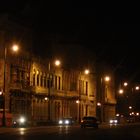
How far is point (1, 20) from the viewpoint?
238ft

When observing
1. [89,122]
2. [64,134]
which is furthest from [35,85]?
[64,134]

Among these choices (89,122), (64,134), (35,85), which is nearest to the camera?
(64,134)

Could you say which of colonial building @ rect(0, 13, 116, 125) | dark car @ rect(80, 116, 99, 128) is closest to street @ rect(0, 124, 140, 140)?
colonial building @ rect(0, 13, 116, 125)

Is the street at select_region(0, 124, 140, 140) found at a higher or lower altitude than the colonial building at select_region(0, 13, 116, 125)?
lower

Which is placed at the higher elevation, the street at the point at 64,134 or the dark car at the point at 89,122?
the dark car at the point at 89,122

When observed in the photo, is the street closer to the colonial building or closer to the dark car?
the colonial building

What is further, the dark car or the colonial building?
the colonial building

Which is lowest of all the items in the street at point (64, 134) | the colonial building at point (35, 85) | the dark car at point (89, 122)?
the street at point (64, 134)

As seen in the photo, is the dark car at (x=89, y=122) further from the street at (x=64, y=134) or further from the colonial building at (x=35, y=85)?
the street at (x=64, y=134)

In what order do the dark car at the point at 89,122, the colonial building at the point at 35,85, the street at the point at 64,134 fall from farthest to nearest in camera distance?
1. the colonial building at the point at 35,85
2. the dark car at the point at 89,122
3. the street at the point at 64,134


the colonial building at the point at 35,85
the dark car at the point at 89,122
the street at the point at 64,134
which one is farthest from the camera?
the colonial building at the point at 35,85

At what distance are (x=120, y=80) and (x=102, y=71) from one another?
17.9 meters

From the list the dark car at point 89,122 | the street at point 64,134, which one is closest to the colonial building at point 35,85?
the dark car at point 89,122

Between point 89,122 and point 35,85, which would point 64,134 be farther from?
point 35,85
